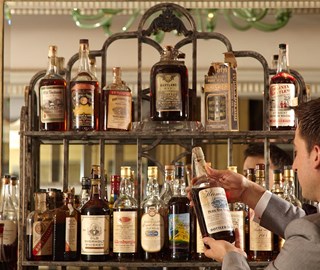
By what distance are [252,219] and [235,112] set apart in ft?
1.14

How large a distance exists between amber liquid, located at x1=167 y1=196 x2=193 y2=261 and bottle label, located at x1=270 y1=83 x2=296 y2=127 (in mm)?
395

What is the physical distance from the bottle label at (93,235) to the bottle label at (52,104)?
338 mm

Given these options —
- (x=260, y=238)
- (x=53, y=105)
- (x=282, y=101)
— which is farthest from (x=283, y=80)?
(x=53, y=105)

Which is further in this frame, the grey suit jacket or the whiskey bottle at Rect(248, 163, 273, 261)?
the whiskey bottle at Rect(248, 163, 273, 261)

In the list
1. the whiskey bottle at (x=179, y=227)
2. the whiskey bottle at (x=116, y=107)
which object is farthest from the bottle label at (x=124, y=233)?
the whiskey bottle at (x=116, y=107)

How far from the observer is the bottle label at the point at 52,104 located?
2.55 meters

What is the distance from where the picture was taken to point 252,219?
2.51 meters

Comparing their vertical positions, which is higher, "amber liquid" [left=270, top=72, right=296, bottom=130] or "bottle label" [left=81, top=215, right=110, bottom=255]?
"amber liquid" [left=270, top=72, right=296, bottom=130]

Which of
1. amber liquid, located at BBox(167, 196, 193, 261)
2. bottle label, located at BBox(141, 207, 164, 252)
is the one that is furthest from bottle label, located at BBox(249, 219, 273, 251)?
bottle label, located at BBox(141, 207, 164, 252)

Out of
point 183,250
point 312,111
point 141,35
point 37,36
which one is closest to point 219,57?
point 37,36

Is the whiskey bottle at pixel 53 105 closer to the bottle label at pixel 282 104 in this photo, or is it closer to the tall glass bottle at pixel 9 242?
the tall glass bottle at pixel 9 242

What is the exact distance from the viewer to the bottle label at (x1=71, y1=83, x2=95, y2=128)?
254 centimetres

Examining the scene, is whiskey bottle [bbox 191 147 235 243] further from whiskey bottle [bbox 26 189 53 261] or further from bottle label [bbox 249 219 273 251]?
whiskey bottle [bbox 26 189 53 261]

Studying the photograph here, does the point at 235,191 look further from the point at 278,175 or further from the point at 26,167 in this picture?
the point at 26,167
